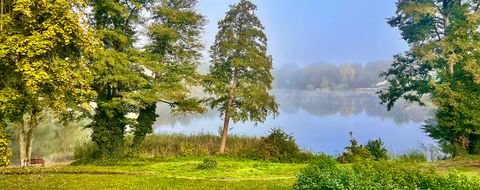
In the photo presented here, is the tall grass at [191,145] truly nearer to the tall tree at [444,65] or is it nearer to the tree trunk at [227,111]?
the tree trunk at [227,111]

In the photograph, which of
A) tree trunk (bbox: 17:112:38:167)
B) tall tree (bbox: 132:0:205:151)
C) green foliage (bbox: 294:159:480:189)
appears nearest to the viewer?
green foliage (bbox: 294:159:480:189)

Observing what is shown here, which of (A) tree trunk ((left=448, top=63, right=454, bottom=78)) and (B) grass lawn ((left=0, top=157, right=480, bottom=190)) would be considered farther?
(A) tree trunk ((left=448, top=63, right=454, bottom=78))

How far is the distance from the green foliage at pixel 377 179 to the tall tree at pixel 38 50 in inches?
222

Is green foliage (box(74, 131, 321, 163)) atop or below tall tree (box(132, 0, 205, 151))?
below

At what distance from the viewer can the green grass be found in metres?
11.0

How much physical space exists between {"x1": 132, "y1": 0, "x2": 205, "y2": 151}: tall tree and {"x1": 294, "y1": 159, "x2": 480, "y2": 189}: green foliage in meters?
11.8

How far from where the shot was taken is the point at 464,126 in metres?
18.5

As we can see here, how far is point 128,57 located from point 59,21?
419 inches

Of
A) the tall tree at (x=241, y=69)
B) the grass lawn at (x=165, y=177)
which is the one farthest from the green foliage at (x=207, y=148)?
the grass lawn at (x=165, y=177)

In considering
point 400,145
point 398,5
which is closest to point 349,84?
point 400,145

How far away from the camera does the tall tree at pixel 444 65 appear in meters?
18.6

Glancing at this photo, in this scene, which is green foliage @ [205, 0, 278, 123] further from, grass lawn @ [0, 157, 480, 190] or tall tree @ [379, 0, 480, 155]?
tall tree @ [379, 0, 480, 155]

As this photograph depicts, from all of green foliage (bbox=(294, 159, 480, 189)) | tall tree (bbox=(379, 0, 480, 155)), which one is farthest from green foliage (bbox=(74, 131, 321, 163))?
green foliage (bbox=(294, 159, 480, 189))

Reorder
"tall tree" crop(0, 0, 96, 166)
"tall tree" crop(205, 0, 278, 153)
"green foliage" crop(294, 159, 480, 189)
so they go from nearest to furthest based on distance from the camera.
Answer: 1. "green foliage" crop(294, 159, 480, 189)
2. "tall tree" crop(0, 0, 96, 166)
3. "tall tree" crop(205, 0, 278, 153)
